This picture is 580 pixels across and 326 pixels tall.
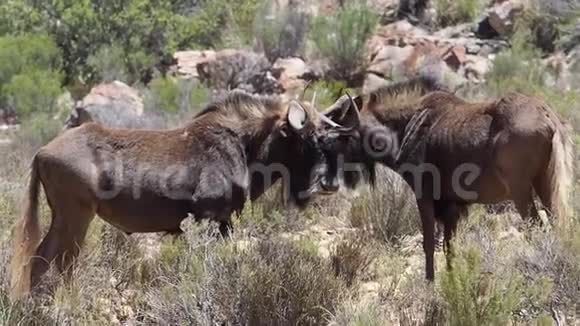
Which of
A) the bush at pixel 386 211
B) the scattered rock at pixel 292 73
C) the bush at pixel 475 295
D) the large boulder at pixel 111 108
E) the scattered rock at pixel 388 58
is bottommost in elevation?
the scattered rock at pixel 292 73

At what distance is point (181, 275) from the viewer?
22.3 feet

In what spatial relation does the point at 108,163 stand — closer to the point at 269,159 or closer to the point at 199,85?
the point at 269,159

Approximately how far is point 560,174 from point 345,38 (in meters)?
15.5

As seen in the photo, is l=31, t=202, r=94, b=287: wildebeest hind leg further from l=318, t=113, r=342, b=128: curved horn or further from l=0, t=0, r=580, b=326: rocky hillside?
l=318, t=113, r=342, b=128: curved horn

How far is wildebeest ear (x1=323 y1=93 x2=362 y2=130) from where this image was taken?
8.47 m

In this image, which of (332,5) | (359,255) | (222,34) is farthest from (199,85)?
(359,255)

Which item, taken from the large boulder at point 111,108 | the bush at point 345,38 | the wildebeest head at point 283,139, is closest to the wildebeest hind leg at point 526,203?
the wildebeest head at point 283,139

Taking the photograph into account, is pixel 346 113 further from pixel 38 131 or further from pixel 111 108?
pixel 111 108

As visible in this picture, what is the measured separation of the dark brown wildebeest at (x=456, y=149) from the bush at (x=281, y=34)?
1549 cm

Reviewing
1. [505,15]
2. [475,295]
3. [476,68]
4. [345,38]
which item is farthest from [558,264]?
[505,15]

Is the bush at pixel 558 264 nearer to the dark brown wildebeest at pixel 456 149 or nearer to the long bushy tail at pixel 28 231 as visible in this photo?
the dark brown wildebeest at pixel 456 149

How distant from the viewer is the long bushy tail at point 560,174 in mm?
7309

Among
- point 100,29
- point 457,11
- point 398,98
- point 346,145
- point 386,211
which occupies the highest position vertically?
point 398,98

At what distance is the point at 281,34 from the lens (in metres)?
24.9
